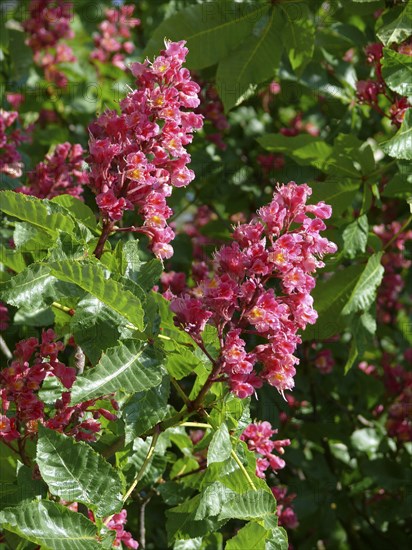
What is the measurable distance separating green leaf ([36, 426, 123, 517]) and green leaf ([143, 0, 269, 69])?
1.21m

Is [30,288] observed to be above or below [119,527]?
above

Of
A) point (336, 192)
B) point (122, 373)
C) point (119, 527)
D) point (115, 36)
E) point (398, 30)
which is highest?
point (115, 36)

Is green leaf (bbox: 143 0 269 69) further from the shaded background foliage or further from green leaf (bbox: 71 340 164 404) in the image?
green leaf (bbox: 71 340 164 404)

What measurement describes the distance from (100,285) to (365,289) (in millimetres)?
969

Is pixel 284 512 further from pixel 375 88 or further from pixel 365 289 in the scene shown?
pixel 375 88

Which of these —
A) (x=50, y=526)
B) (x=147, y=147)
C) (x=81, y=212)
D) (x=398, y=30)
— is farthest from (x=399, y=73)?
(x=50, y=526)

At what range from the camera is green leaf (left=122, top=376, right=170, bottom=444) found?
4.79 ft

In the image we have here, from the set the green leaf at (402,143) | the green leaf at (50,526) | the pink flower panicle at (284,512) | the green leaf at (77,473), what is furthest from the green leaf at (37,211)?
the pink flower panicle at (284,512)

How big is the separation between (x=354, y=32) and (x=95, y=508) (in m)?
1.89

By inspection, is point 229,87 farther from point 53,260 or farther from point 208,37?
point 53,260

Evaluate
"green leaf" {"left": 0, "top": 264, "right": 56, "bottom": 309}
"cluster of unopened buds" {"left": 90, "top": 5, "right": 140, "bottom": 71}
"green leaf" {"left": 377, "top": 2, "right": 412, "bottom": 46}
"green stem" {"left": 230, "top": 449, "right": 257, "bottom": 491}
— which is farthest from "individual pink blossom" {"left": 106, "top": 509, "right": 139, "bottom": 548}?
"cluster of unopened buds" {"left": 90, "top": 5, "right": 140, "bottom": 71}

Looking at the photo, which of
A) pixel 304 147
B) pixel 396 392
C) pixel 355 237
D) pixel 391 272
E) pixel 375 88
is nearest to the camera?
pixel 355 237

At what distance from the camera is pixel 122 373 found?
55.5 inches

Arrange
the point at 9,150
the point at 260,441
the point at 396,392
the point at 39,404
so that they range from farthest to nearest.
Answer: the point at 396,392 < the point at 9,150 < the point at 260,441 < the point at 39,404
